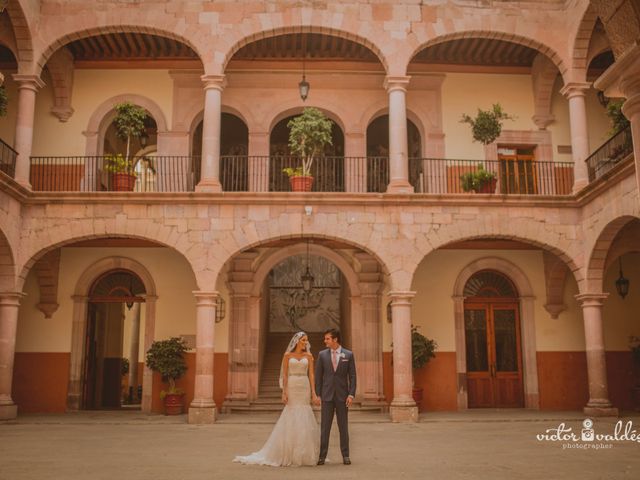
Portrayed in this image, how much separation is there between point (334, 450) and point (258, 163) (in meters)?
7.78

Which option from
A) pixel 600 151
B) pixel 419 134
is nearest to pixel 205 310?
pixel 419 134

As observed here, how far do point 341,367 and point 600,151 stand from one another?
9.06 metres

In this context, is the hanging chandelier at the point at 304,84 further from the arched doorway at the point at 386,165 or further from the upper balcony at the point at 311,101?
the arched doorway at the point at 386,165

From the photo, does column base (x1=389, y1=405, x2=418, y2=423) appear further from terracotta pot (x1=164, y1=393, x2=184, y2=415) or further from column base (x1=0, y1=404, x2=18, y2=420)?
column base (x1=0, y1=404, x2=18, y2=420)

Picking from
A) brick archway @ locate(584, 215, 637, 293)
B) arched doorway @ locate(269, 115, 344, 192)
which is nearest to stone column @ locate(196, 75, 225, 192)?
arched doorway @ locate(269, 115, 344, 192)

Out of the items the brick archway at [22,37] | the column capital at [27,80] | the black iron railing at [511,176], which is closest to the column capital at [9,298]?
the column capital at [27,80]

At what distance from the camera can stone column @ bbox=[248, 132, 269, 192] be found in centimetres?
1434

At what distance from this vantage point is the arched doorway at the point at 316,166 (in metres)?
15.8

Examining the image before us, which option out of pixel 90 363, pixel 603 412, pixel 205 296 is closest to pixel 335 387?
pixel 205 296

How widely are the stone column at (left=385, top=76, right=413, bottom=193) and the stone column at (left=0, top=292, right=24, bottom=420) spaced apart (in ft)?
23.9

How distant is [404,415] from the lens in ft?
39.6

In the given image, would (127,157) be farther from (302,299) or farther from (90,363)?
(302,299)

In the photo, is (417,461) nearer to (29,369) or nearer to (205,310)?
(205,310)

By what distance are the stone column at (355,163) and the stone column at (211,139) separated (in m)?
2.96
